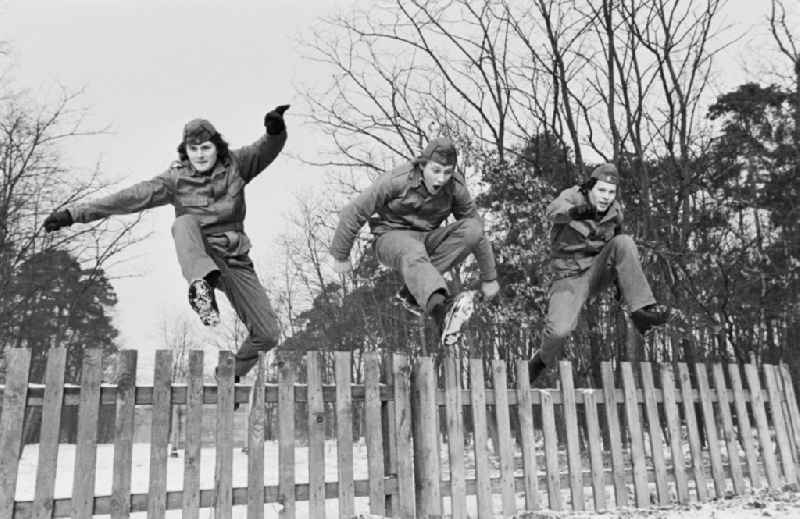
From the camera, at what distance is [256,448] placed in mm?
4184

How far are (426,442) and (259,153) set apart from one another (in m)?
2.30

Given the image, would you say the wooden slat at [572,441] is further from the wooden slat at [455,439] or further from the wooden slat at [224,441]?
the wooden slat at [224,441]

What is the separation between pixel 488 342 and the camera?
12.1m

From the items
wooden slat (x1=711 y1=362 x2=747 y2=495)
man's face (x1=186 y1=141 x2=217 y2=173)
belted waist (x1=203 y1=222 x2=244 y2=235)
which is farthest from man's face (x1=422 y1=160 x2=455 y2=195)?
wooden slat (x1=711 y1=362 x2=747 y2=495)

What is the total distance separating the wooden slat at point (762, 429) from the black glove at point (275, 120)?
17.4ft

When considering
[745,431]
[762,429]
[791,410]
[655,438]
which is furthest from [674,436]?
[791,410]

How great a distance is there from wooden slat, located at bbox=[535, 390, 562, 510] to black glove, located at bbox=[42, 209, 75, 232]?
12.0 feet

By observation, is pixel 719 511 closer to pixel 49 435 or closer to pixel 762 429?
pixel 762 429

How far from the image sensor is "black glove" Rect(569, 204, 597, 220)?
15.5ft

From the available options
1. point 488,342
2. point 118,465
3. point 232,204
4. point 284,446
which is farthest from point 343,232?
point 488,342

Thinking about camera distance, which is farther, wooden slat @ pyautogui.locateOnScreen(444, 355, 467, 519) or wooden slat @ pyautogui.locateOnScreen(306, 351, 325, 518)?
wooden slat @ pyautogui.locateOnScreen(444, 355, 467, 519)

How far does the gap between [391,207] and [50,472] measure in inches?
102

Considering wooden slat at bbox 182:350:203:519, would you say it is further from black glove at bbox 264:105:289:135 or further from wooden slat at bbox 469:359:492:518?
wooden slat at bbox 469:359:492:518

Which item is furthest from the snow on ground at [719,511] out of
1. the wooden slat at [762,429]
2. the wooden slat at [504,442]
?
the wooden slat at [762,429]
